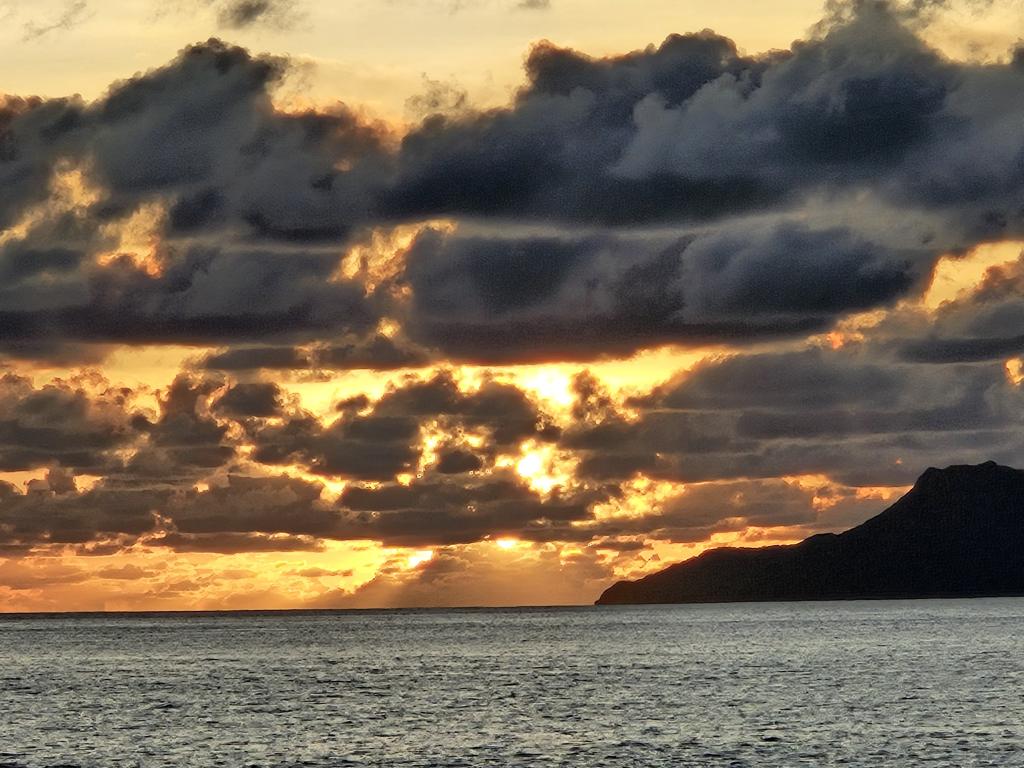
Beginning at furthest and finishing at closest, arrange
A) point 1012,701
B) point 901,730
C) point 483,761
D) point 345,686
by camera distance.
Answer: point 345,686 → point 1012,701 → point 901,730 → point 483,761

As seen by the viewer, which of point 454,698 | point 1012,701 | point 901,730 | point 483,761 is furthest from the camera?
point 454,698

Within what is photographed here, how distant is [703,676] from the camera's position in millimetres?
197625

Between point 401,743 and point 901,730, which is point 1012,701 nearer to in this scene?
point 901,730

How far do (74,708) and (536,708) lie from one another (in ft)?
143

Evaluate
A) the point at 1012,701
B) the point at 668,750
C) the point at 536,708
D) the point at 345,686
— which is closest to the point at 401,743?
the point at 668,750

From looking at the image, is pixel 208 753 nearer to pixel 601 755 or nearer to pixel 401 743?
pixel 401 743

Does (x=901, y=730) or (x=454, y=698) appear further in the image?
(x=454, y=698)

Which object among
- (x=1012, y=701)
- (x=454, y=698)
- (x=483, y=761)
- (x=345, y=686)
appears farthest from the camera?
(x=345, y=686)

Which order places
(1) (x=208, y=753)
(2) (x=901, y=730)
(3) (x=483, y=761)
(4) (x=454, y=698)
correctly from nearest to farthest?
1. (3) (x=483, y=761)
2. (1) (x=208, y=753)
3. (2) (x=901, y=730)
4. (4) (x=454, y=698)

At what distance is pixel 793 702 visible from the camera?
5920 inches

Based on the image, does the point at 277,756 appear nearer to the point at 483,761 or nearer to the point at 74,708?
the point at 483,761

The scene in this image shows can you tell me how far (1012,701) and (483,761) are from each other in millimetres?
60930

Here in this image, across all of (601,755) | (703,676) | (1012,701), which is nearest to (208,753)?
(601,755)

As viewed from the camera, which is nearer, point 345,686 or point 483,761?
point 483,761
